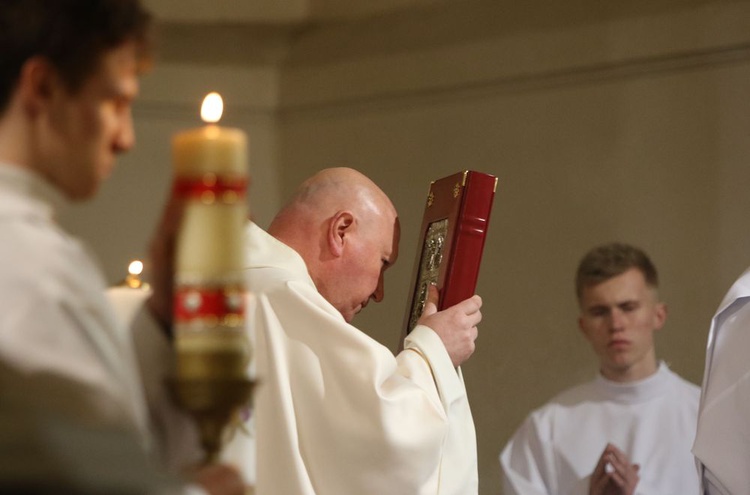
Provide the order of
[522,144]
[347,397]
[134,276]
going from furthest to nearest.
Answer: [522,144]
[134,276]
[347,397]

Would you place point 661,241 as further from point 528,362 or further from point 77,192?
point 77,192

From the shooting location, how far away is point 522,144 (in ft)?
31.8

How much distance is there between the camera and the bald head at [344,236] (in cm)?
497

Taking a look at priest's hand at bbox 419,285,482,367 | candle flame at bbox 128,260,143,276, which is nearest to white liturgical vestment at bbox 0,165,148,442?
priest's hand at bbox 419,285,482,367

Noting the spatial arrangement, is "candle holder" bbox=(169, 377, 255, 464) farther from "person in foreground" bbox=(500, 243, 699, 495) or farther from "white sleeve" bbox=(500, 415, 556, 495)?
"white sleeve" bbox=(500, 415, 556, 495)

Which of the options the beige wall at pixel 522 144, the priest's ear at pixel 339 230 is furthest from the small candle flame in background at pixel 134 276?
the beige wall at pixel 522 144

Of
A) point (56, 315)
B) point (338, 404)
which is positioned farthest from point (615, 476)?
point (56, 315)

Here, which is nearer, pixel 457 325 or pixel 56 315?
pixel 56 315

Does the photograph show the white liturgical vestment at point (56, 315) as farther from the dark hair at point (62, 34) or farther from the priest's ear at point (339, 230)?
the priest's ear at point (339, 230)

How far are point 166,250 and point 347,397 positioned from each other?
7.17ft

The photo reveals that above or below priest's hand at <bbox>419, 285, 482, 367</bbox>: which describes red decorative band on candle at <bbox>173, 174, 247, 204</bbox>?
above

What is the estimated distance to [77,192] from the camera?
7.04 feet

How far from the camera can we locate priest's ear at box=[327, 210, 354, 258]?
4.95 m

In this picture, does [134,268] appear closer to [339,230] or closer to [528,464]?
[339,230]
